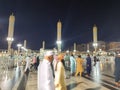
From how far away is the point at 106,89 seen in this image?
8914 millimetres

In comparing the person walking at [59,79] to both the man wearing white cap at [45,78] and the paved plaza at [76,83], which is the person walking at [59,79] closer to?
the man wearing white cap at [45,78]

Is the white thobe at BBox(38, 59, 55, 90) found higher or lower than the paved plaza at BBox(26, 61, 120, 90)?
higher

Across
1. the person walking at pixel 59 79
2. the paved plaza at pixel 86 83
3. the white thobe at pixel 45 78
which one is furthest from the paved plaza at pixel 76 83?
the white thobe at pixel 45 78

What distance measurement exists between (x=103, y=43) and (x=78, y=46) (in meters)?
34.5

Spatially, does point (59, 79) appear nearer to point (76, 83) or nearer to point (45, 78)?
point (45, 78)

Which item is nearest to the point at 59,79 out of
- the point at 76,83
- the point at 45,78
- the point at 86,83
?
the point at 45,78

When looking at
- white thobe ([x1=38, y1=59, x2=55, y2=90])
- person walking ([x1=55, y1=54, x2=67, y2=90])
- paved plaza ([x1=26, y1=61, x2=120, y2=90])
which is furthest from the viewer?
paved plaza ([x1=26, y1=61, x2=120, y2=90])

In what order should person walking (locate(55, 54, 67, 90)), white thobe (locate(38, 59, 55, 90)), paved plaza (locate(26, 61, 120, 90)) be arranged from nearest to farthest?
1. white thobe (locate(38, 59, 55, 90))
2. person walking (locate(55, 54, 67, 90))
3. paved plaza (locate(26, 61, 120, 90))

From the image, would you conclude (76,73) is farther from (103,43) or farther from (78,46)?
(78,46)

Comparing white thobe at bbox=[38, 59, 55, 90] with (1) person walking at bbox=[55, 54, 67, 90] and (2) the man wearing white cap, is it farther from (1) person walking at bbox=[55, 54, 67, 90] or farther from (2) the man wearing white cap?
(1) person walking at bbox=[55, 54, 67, 90]

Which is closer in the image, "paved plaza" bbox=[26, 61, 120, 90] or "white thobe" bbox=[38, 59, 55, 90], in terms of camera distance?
"white thobe" bbox=[38, 59, 55, 90]

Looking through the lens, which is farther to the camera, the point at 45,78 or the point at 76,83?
the point at 76,83

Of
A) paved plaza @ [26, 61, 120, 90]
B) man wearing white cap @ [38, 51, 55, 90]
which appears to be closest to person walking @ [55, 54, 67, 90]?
man wearing white cap @ [38, 51, 55, 90]

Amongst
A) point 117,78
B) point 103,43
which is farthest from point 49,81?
point 103,43
